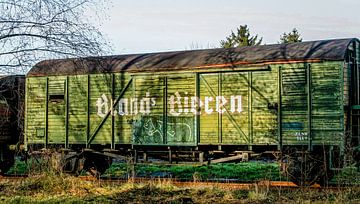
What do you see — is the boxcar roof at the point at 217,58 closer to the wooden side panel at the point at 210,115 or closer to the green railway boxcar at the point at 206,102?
the green railway boxcar at the point at 206,102

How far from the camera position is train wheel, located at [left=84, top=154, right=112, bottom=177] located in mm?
14773

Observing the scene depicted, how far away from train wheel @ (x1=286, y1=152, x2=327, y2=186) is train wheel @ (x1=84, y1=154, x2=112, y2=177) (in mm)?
5881

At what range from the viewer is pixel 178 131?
43.2 ft

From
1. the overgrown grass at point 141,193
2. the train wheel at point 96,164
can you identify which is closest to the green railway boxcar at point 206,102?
the train wheel at point 96,164

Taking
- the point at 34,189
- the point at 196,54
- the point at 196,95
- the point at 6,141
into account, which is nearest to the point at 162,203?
the point at 34,189

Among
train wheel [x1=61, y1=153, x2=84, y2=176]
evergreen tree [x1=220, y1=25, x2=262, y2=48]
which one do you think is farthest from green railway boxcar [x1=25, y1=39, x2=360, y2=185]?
evergreen tree [x1=220, y1=25, x2=262, y2=48]

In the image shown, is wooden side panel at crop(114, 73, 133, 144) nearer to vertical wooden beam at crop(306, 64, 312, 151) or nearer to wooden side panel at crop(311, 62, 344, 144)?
vertical wooden beam at crop(306, 64, 312, 151)

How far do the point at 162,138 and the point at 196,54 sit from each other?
262 cm

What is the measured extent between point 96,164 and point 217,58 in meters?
5.31

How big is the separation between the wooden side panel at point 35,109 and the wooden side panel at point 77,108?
A: 107cm

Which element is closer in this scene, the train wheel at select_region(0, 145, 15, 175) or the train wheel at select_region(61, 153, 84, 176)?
the train wheel at select_region(61, 153, 84, 176)

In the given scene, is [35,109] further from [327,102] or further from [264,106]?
[327,102]

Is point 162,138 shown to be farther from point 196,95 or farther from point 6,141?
point 6,141

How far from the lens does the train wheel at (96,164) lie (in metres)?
14.8
